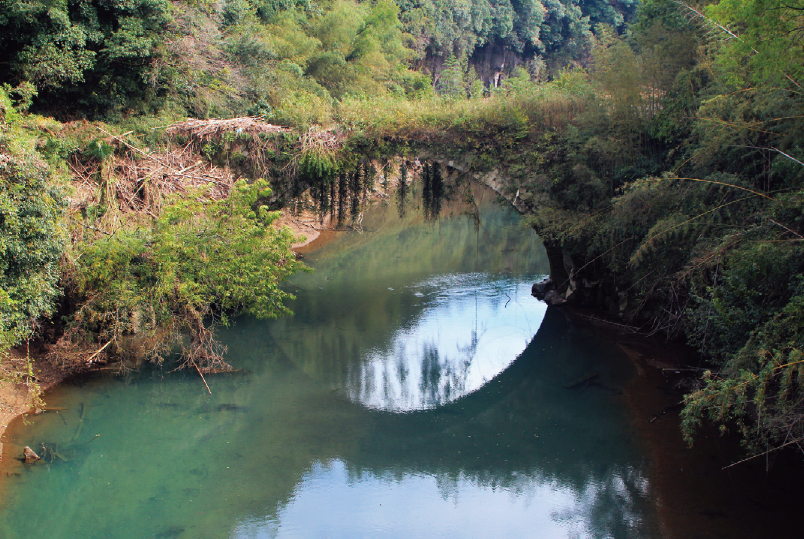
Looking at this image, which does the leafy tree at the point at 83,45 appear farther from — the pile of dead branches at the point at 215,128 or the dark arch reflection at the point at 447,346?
the dark arch reflection at the point at 447,346

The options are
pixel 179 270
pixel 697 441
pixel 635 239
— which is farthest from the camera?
pixel 635 239

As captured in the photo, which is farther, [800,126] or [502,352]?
[502,352]

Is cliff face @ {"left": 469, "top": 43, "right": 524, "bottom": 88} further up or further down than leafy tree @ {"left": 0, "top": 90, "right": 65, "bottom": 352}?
further up

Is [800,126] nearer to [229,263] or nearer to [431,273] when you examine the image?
[229,263]

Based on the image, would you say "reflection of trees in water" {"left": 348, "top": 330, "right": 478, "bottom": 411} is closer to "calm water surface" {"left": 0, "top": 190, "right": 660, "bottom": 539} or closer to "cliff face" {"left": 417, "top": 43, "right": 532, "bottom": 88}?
"calm water surface" {"left": 0, "top": 190, "right": 660, "bottom": 539}

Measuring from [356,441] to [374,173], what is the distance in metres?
6.83

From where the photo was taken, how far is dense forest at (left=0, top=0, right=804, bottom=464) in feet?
23.3

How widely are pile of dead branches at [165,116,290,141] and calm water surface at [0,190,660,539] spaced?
4.09 m

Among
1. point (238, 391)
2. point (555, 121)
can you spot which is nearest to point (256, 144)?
point (238, 391)

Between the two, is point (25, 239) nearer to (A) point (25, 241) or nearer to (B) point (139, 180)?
(A) point (25, 241)

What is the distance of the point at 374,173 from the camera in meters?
13.6

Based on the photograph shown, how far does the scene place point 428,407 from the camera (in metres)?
9.94

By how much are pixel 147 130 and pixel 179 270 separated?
409 cm

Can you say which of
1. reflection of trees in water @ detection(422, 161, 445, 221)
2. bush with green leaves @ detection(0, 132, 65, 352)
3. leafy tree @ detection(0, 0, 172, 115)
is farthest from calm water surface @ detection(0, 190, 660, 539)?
leafy tree @ detection(0, 0, 172, 115)
